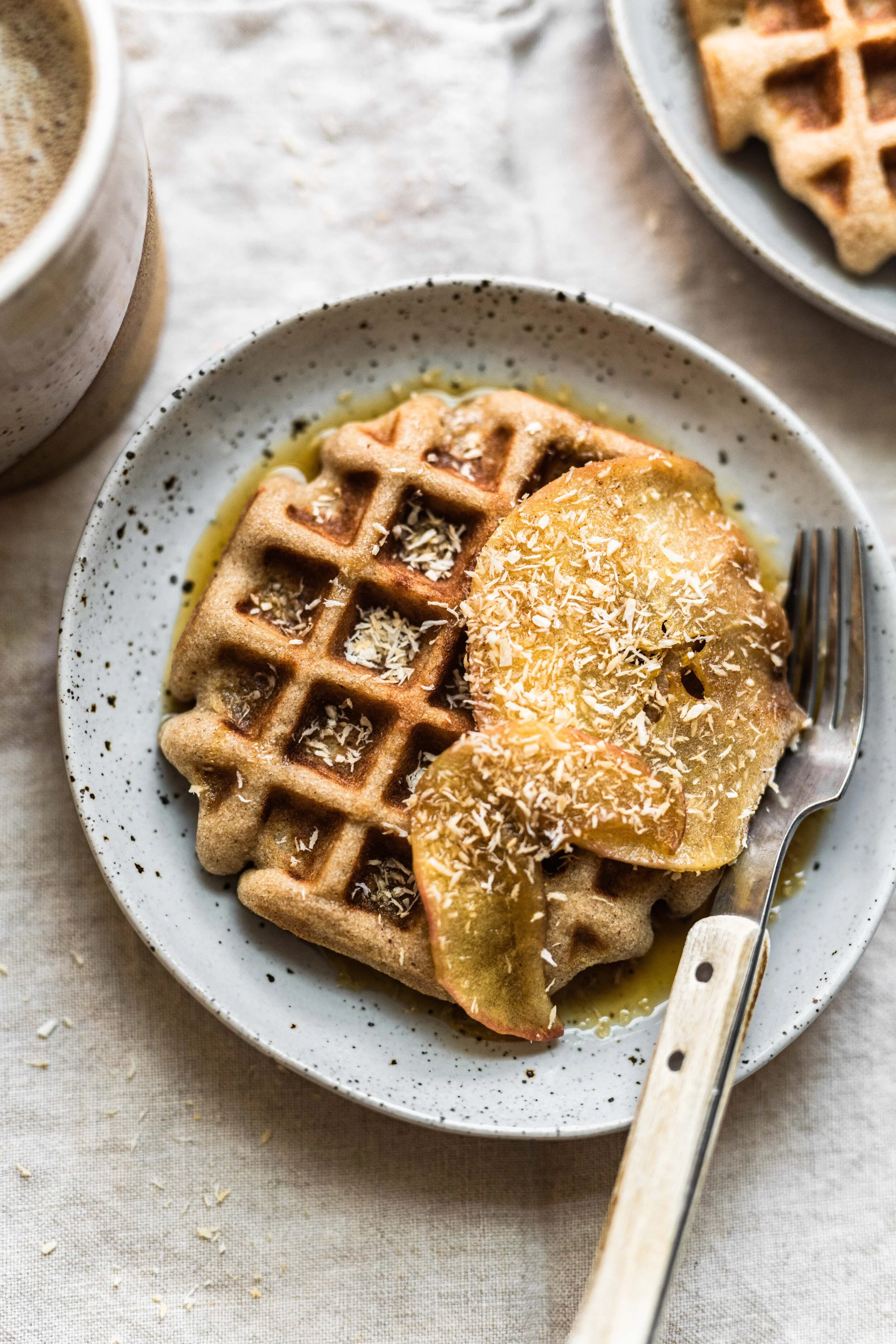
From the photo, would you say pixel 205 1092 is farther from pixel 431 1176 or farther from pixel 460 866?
pixel 460 866

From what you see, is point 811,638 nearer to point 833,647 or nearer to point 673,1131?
point 833,647

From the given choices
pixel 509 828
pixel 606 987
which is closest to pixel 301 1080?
pixel 606 987

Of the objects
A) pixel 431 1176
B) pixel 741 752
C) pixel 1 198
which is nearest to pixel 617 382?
pixel 741 752

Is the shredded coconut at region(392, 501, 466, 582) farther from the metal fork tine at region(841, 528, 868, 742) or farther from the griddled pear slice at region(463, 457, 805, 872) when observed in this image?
the metal fork tine at region(841, 528, 868, 742)

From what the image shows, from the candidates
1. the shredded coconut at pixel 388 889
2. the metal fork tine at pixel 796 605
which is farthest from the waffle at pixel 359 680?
the metal fork tine at pixel 796 605

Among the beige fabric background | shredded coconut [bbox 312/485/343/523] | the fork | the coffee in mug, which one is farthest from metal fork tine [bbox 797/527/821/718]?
the coffee in mug
